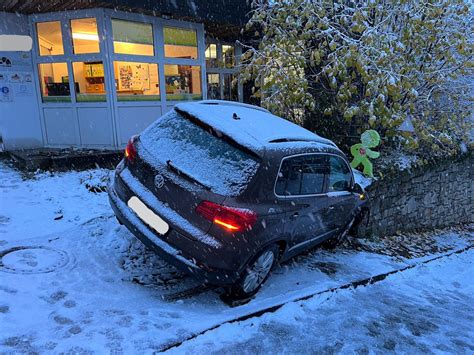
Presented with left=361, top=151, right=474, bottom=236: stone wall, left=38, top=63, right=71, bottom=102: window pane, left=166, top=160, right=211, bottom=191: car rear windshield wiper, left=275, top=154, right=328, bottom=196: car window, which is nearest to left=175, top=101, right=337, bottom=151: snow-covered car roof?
left=275, top=154, right=328, bottom=196: car window

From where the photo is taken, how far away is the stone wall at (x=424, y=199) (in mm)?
7566

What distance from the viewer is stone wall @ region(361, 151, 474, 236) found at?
24.8 feet

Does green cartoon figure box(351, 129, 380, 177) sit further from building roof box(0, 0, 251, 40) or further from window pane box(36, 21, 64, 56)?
window pane box(36, 21, 64, 56)

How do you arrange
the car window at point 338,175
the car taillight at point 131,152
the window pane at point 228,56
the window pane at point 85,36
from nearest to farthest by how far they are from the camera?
the car taillight at point 131,152, the car window at point 338,175, the window pane at point 85,36, the window pane at point 228,56

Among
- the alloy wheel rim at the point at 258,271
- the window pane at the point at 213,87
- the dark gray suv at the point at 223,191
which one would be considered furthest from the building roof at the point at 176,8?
the alloy wheel rim at the point at 258,271

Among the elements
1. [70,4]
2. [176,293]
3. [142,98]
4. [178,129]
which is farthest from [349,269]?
[70,4]

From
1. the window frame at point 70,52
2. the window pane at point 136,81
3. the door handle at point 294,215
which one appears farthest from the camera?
the window pane at point 136,81

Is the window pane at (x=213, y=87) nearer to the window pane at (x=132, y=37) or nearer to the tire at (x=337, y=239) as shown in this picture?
the window pane at (x=132, y=37)

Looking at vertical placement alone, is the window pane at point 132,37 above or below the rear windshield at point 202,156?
above

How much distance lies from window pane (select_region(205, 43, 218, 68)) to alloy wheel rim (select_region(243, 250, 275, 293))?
29.0 ft

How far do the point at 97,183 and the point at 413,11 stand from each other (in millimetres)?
7193

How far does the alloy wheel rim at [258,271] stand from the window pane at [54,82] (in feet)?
22.1

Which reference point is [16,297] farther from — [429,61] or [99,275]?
[429,61]

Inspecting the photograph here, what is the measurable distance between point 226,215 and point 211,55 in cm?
930
